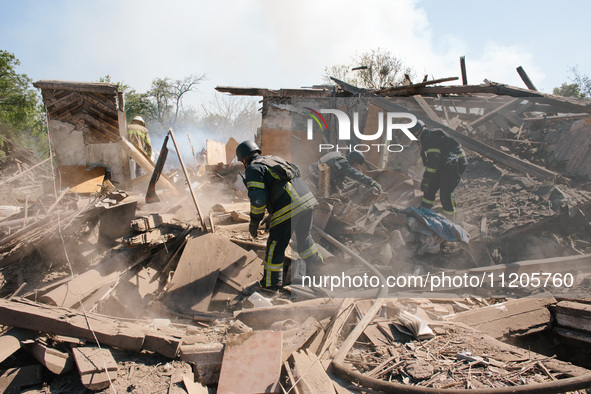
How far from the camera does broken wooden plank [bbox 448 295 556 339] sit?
2.92 meters

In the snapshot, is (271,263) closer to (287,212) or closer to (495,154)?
(287,212)

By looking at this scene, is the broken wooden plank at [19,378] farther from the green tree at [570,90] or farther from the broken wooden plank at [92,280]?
the green tree at [570,90]

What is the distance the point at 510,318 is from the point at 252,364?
2.44m

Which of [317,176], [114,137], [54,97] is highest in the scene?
[54,97]

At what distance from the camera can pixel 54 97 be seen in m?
7.43

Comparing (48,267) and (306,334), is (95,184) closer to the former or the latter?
(48,267)

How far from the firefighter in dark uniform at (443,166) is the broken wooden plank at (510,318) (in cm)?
249

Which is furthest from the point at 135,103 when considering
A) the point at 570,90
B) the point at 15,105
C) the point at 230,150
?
the point at 570,90

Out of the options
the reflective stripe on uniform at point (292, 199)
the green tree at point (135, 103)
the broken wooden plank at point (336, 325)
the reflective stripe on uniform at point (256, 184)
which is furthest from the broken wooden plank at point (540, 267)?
the green tree at point (135, 103)

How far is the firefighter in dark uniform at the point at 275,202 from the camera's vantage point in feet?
12.8

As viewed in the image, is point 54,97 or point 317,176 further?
point 54,97

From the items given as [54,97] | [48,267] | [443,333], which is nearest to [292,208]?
[443,333]

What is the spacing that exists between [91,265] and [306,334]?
9.82ft
